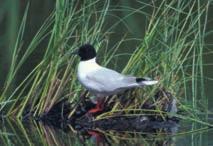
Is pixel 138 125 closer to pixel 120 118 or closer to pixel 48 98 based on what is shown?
pixel 120 118

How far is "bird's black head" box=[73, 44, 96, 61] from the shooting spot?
9484 mm

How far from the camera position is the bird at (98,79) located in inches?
354

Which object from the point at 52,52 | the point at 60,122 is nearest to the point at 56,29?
the point at 52,52

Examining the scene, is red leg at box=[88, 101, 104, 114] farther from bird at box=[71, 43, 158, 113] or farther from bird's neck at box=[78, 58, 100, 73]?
bird's neck at box=[78, 58, 100, 73]

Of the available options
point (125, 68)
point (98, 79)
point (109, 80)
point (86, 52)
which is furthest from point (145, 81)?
point (86, 52)

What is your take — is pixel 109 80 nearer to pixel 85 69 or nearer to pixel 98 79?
pixel 98 79

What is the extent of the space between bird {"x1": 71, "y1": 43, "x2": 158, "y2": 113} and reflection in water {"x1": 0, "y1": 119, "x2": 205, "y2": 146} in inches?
13.6

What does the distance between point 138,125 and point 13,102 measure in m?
1.34

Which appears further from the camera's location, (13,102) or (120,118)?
(13,102)

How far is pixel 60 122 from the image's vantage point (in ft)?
31.2

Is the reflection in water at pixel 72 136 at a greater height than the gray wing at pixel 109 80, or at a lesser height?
lesser

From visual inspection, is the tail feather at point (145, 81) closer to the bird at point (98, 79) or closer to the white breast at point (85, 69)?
the bird at point (98, 79)

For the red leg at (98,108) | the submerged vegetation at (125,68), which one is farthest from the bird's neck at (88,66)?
the red leg at (98,108)

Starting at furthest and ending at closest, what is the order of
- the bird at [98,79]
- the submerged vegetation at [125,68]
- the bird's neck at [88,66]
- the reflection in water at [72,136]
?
the bird's neck at [88,66] < the submerged vegetation at [125,68] < the bird at [98,79] < the reflection in water at [72,136]
